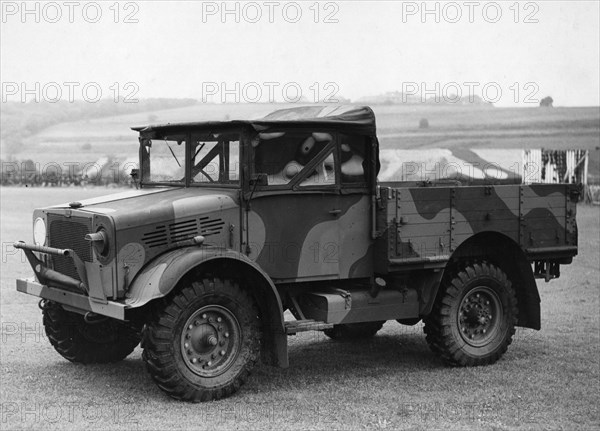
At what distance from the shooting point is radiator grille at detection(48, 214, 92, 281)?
296 inches

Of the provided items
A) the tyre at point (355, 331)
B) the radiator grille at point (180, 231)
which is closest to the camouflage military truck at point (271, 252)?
the radiator grille at point (180, 231)

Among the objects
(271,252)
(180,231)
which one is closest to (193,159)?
(180,231)

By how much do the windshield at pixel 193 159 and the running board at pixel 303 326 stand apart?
132 centimetres

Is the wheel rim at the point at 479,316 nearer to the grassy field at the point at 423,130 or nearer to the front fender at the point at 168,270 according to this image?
the front fender at the point at 168,270

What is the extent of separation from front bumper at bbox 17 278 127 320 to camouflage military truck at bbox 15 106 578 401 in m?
0.02

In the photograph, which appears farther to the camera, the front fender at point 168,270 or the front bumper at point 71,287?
the front bumper at point 71,287

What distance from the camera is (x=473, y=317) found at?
9.06 m

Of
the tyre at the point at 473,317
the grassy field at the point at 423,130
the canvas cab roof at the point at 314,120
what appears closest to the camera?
the canvas cab roof at the point at 314,120

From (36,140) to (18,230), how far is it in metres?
40.2

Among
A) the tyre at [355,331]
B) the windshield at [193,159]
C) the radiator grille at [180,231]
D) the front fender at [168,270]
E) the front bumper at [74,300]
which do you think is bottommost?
the tyre at [355,331]

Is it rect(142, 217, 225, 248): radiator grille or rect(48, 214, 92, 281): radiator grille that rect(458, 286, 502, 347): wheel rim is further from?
rect(48, 214, 92, 281): radiator grille

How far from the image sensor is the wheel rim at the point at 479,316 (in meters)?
9.04

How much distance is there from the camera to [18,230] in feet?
76.6

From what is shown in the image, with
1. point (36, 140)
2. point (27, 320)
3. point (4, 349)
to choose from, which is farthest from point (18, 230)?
point (36, 140)
